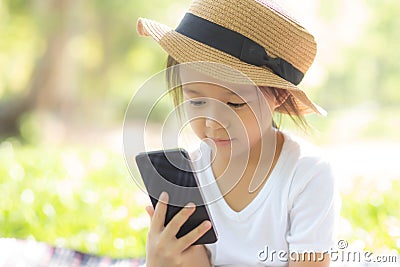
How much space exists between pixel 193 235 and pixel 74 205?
104 cm

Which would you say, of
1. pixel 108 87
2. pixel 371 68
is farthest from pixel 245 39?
pixel 108 87

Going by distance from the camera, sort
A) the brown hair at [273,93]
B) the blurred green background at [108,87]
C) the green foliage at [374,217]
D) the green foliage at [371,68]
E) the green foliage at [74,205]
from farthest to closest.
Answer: the green foliage at [371,68]
the blurred green background at [108,87]
the green foliage at [74,205]
the green foliage at [374,217]
the brown hair at [273,93]

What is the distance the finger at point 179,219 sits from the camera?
1364 millimetres

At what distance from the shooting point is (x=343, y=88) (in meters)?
6.28

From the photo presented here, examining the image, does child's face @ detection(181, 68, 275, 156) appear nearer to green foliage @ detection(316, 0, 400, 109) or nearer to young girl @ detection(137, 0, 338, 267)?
young girl @ detection(137, 0, 338, 267)

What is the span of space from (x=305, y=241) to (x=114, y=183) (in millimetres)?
1420

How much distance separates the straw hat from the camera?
132 cm

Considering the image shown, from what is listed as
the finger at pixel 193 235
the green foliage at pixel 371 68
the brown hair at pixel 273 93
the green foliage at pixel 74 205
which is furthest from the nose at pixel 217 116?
the green foliage at pixel 371 68

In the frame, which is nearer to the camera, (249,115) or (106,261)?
(249,115)

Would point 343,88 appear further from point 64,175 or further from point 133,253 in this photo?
point 133,253

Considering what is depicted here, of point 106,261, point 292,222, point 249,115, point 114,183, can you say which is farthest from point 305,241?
point 114,183

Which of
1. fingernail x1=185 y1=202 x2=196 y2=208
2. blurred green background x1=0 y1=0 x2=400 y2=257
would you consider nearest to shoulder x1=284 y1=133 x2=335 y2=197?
fingernail x1=185 y1=202 x2=196 y2=208

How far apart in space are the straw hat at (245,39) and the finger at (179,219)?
0.97 feet

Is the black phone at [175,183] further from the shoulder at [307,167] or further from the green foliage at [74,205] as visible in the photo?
the green foliage at [74,205]
